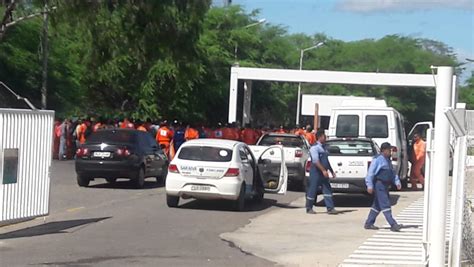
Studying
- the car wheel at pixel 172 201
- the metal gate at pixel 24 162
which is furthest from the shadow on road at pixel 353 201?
the metal gate at pixel 24 162

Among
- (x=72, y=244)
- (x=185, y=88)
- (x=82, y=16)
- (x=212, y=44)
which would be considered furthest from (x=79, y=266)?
(x=212, y=44)

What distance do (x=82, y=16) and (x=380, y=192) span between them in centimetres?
1656

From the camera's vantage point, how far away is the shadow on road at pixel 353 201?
22.9m

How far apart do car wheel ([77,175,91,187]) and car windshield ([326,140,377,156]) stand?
6322 millimetres

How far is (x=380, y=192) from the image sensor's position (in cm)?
1708

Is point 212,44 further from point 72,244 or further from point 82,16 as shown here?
point 72,244

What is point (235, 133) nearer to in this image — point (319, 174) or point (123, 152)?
point (123, 152)

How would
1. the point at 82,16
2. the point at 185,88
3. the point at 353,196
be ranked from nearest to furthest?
the point at 353,196, the point at 82,16, the point at 185,88

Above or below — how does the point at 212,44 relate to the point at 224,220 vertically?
above

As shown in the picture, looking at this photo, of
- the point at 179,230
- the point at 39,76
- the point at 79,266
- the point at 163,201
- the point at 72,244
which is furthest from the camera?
the point at 39,76

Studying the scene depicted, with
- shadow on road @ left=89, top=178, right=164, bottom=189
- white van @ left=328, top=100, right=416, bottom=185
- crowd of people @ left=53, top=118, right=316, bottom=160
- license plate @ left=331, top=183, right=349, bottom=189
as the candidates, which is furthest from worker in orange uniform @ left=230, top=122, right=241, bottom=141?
license plate @ left=331, top=183, right=349, bottom=189

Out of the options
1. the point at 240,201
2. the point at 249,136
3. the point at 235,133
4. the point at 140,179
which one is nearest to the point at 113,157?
the point at 140,179

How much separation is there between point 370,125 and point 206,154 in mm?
8947

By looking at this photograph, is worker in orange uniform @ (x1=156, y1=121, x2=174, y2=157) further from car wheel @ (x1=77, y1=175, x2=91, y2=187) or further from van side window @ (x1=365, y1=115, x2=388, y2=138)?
van side window @ (x1=365, y1=115, x2=388, y2=138)
